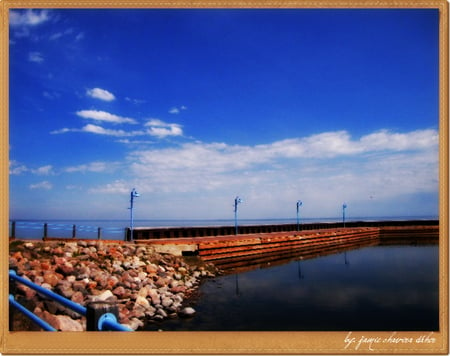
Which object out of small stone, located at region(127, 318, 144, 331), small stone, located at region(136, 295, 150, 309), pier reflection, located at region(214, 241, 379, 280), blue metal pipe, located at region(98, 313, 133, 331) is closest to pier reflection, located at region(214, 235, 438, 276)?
pier reflection, located at region(214, 241, 379, 280)

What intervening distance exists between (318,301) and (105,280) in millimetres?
5835

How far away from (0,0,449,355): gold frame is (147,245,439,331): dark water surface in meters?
1.56

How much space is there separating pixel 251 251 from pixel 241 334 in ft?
46.6

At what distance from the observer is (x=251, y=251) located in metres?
19.0

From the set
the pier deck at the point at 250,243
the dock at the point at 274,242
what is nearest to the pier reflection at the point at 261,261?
the dock at the point at 274,242

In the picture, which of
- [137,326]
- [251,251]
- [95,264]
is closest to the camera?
[137,326]

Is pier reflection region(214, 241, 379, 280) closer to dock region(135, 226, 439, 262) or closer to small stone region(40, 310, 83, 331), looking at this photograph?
dock region(135, 226, 439, 262)

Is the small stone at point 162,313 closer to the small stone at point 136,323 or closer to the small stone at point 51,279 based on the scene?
the small stone at point 136,323

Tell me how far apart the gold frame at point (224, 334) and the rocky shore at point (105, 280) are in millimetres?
1148

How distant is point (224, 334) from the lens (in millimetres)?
4938

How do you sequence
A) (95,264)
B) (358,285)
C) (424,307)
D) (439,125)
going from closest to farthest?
(439,125), (424,307), (95,264), (358,285)

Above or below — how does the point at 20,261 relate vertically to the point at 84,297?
above
